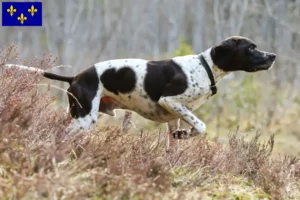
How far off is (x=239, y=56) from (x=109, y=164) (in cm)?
268

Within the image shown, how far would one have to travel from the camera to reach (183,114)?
632cm

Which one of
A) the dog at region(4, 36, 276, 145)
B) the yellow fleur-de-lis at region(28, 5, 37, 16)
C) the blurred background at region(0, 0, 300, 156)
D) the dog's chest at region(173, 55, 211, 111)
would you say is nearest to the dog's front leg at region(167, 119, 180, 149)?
the dog at region(4, 36, 276, 145)

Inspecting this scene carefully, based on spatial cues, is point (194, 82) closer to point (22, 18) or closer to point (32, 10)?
point (22, 18)

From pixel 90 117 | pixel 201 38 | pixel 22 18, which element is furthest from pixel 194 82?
pixel 201 38

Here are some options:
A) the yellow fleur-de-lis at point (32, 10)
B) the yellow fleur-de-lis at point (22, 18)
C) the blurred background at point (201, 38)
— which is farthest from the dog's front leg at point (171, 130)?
the blurred background at point (201, 38)

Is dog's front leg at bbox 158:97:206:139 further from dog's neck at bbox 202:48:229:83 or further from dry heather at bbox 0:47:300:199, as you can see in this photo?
dog's neck at bbox 202:48:229:83

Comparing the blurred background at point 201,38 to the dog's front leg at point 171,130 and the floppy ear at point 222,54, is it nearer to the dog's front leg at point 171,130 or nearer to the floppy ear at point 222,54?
the dog's front leg at point 171,130

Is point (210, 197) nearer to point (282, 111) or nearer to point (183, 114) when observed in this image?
point (183, 114)

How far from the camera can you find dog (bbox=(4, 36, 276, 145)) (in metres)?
6.29

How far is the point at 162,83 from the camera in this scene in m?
6.39

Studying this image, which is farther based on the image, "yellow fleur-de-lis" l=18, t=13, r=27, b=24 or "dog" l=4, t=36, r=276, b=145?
"yellow fleur-de-lis" l=18, t=13, r=27, b=24

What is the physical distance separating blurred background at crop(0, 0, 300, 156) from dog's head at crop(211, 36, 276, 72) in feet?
41.9

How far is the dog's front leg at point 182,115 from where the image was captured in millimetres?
6266

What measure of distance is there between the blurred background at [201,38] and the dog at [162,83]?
1287 centimetres
